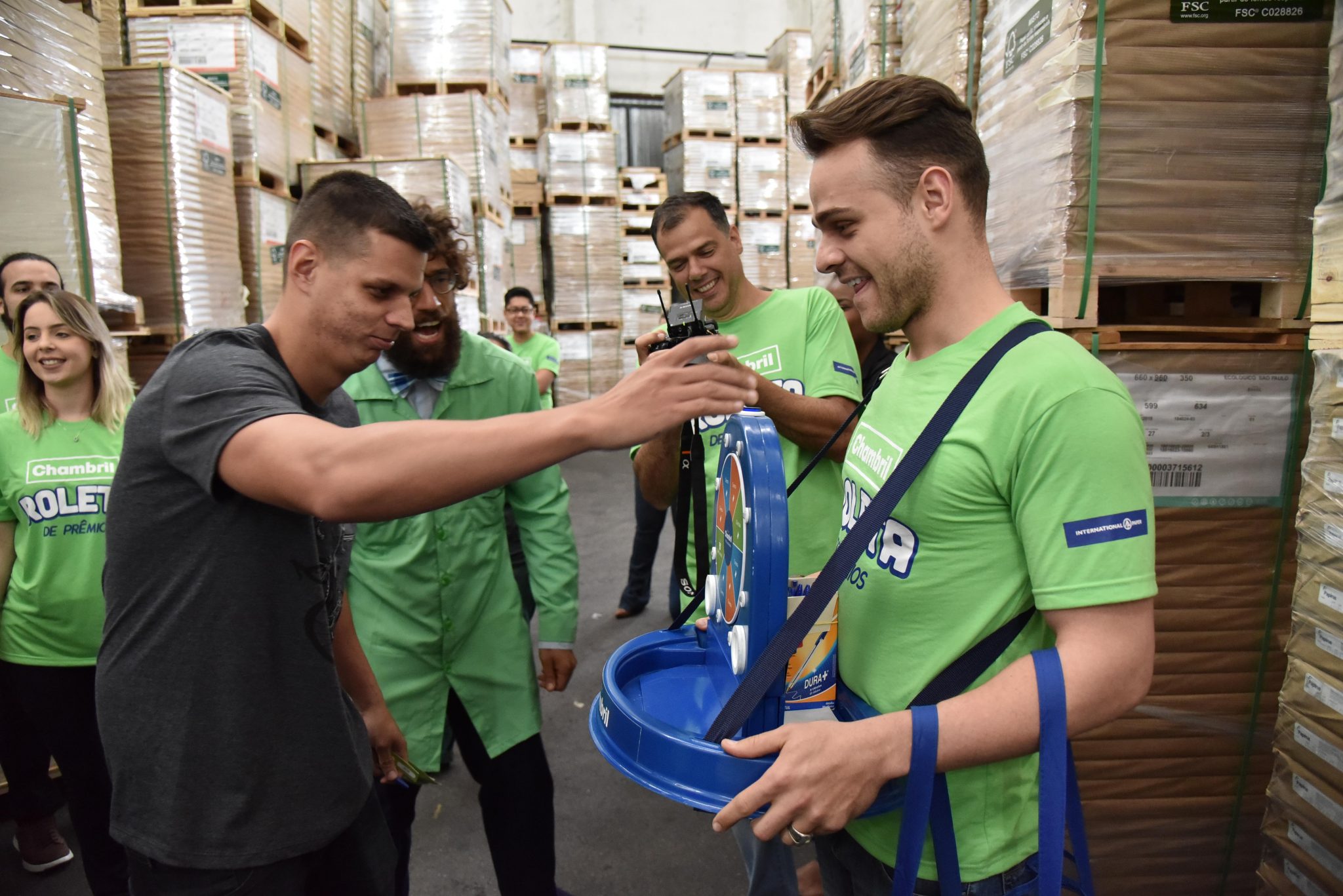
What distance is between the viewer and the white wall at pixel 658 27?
45.6 feet

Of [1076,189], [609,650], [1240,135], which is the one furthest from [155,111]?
[1240,135]

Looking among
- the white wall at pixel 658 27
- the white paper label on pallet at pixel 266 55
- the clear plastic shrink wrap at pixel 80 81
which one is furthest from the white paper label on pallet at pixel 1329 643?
the white wall at pixel 658 27

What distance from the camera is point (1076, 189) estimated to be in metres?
2.25

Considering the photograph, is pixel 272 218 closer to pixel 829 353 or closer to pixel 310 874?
pixel 829 353

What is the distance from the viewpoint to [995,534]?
45.3 inches

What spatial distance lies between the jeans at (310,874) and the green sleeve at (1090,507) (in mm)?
1392

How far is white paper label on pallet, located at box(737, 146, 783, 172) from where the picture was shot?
36.4 ft

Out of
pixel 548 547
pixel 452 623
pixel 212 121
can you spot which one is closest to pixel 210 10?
pixel 212 121

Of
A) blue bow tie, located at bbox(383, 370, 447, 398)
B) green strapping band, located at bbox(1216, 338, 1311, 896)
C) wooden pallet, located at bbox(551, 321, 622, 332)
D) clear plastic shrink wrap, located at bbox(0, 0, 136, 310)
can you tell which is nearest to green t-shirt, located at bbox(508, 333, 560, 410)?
clear plastic shrink wrap, located at bbox(0, 0, 136, 310)

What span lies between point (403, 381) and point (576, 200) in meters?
9.41

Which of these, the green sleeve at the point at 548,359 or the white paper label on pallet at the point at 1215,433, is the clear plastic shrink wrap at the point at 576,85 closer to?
the green sleeve at the point at 548,359

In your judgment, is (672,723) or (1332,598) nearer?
(672,723)

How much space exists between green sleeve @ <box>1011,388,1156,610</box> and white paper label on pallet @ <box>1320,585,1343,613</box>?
1.36 m

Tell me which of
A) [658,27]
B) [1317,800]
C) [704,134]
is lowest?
[1317,800]
